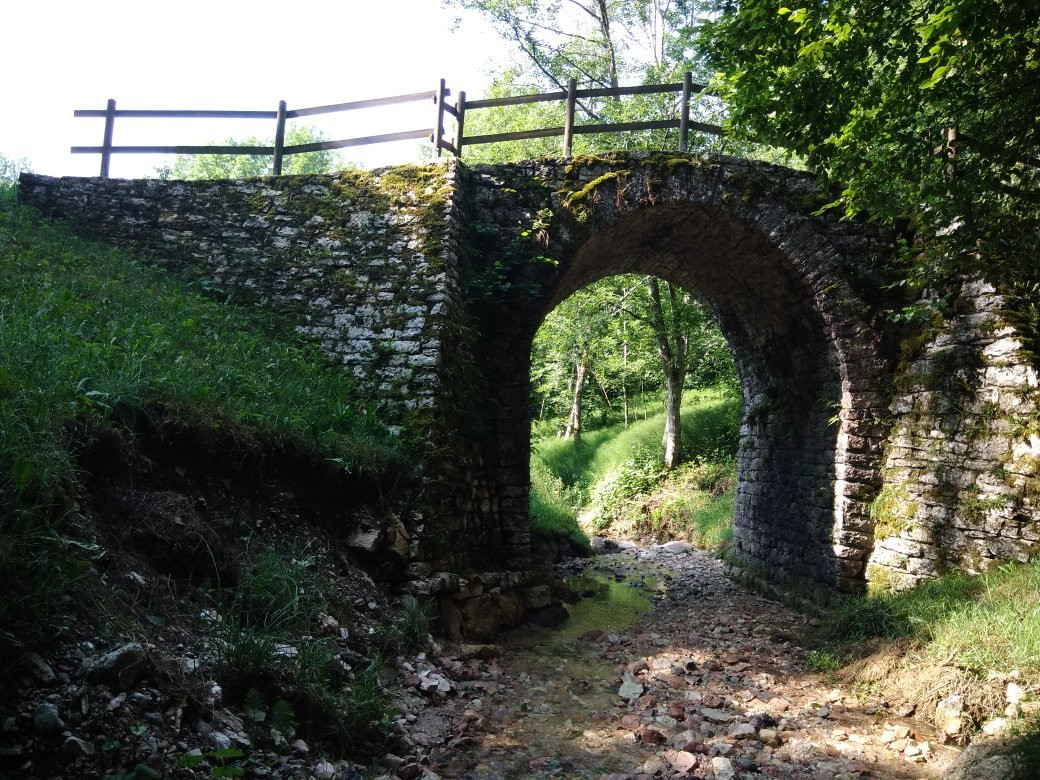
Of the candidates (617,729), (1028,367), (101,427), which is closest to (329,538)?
(101,427)

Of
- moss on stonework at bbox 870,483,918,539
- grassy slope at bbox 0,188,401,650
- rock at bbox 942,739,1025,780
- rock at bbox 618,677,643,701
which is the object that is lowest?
rock at bbox 618,677,643,701

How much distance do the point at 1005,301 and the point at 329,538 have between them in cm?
631

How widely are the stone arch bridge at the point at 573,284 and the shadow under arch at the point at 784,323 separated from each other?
0.02m

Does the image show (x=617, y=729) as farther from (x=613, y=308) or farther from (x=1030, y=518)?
(x=613, y=308)

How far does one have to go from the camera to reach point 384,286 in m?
6.84

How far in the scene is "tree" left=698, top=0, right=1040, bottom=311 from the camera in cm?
425

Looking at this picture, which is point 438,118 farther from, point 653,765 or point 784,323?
point 653,765

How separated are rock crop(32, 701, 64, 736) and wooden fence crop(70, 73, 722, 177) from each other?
674 centimetres

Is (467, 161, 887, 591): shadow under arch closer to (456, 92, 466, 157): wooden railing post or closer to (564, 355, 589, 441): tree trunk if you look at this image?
(456, 92, 466, 157): wooden railing post

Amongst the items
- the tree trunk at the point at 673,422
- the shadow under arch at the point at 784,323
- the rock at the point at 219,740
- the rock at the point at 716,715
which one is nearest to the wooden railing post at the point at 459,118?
the shadow under arch at the point at 784,323

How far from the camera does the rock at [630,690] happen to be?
469 centimetres

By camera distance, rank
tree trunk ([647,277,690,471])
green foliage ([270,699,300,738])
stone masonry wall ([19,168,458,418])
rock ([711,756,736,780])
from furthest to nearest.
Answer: tree trunk ([647,277,690,471]) → stone masonry wall ([19,168,458,418]) → rock ([711,756,736,780]) → green foliage ([270,699,300,738])

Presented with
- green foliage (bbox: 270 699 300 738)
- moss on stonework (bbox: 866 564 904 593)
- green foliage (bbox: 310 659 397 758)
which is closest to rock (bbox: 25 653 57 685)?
green foliage (bbox: 270 699 300 738)

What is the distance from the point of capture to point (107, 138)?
28.2ft
